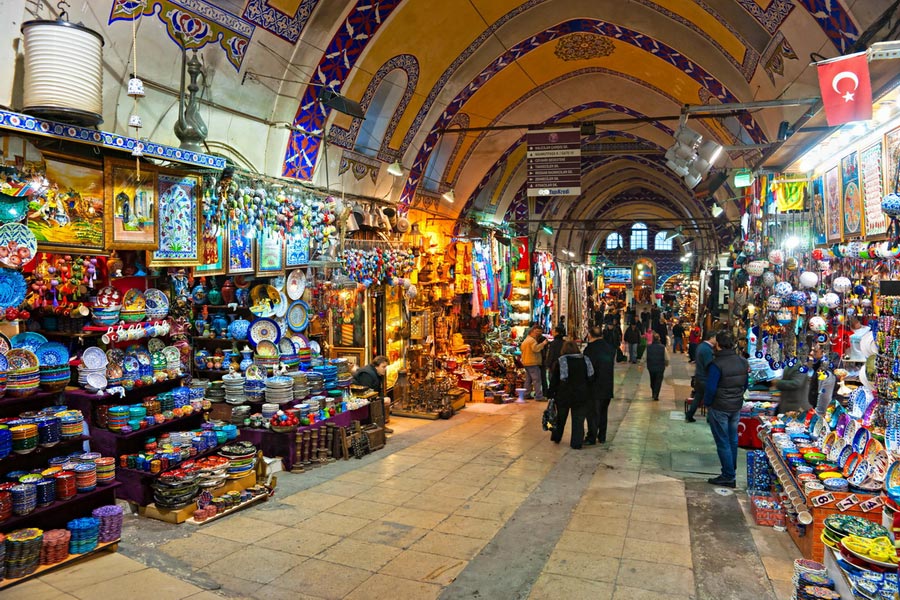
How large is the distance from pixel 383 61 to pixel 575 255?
18.1m

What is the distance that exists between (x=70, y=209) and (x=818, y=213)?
5932 millimetres

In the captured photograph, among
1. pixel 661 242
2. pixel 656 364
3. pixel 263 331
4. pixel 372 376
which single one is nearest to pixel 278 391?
pixel 263 331

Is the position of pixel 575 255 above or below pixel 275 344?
above

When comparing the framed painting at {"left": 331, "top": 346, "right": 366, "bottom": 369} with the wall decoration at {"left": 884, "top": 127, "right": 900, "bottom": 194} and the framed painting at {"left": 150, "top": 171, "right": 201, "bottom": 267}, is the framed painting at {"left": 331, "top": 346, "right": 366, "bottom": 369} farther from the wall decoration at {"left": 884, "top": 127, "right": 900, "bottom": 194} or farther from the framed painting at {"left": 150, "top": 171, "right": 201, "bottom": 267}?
the wall decoration at {"left": 884, "top": 127, "right": 900, "bottom": 194}

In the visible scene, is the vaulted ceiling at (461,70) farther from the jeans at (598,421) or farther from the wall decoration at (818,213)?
the jeans at (598,421)

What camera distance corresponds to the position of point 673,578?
146 inches

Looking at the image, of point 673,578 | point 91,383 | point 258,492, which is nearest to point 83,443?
point 91,383

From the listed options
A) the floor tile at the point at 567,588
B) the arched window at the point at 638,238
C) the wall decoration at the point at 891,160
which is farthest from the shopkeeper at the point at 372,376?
the arched window at the point at 638,238

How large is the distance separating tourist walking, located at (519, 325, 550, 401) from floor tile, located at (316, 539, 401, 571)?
6.32 metres

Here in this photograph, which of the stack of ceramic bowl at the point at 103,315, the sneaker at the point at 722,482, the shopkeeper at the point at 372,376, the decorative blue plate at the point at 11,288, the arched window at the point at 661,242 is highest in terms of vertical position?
the arched window at the point at 661,242

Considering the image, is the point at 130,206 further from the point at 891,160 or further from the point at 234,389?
the point at 891,160

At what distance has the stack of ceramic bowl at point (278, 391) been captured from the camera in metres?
6.23

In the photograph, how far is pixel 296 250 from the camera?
7000mm

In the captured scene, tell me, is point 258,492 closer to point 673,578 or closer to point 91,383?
point 91,383
